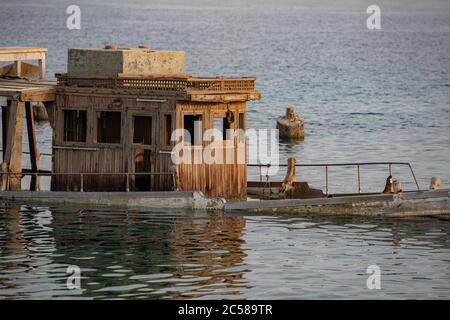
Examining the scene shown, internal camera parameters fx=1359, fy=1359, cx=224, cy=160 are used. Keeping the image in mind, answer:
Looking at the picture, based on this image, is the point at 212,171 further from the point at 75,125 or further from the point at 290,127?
the point at 290,127

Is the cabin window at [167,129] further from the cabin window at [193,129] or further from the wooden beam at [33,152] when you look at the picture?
the wooden beam at [33,152]

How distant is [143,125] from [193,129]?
1506 millimetres

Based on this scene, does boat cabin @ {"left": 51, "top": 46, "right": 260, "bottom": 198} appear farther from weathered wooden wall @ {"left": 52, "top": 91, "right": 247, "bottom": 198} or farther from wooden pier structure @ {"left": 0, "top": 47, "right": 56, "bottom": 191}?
wooden pier structure @ {"left": 0, "top": 47, "right": 56, "bottom": 191}

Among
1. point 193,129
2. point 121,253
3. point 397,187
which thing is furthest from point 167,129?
point 397,187

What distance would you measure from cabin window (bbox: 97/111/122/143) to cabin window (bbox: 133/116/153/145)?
515mm

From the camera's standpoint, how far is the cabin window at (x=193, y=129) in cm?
4019

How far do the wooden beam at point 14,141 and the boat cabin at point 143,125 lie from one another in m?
1.06

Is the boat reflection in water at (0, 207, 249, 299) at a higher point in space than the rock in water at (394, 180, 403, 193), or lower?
lower

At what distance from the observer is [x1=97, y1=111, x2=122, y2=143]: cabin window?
134 feet

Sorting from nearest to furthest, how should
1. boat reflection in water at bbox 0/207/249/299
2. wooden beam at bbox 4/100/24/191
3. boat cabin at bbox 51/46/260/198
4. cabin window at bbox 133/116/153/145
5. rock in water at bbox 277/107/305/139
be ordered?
boat reflection in water at bbox 0/207/249/299 → boat cabin at bbox 51/46/260/198 → cabin window at bbox 133/116/153/145 → wooden beam at bbox 4/100/24/191 → rock in water at bbox 277/107/305/139

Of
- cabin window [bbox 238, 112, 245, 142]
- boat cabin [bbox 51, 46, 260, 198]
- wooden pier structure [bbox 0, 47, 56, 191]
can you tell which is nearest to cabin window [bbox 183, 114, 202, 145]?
boat cabin [bbox 51, 46, 260, 198]

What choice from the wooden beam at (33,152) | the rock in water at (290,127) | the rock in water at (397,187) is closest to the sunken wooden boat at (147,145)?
the rock in water at (397,187)

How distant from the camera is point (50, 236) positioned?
3747 cm

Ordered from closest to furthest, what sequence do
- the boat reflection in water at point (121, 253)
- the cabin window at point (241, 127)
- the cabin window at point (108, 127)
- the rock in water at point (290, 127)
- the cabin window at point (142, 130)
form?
the boat reflection in water at point (121, 253) < the cabin window at point (142, 130) < the cabin window at point (241, 127) < the cabin window at point (108, 127) < the rock in water at point (290, 127)
